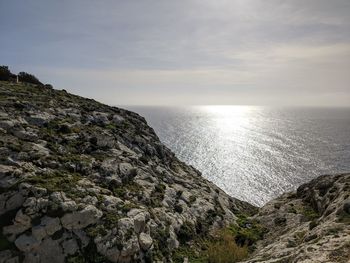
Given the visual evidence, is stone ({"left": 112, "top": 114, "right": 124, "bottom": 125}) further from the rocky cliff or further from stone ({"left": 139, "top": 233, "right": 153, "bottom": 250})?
stone ({"left": 139, "top": 233, "right": 153, "bottom": 250})

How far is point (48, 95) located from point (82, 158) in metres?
19.8

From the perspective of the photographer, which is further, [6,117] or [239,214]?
[239,214]

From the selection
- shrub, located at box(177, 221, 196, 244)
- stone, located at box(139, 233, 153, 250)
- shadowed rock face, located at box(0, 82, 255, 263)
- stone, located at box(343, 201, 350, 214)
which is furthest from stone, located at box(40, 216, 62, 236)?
stone, located at box(343, 201, 350, 214)

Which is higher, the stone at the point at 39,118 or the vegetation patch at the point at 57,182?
the stone at the point at 39,118

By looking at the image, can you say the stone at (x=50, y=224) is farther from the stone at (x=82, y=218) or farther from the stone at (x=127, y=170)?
the stone at (x=127, y=170)

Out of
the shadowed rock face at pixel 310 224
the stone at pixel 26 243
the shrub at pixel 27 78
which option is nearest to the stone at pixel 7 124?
the stone at pixel 26 243

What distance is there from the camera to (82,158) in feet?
115

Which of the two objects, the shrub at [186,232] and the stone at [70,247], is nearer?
the stone at [70,247]

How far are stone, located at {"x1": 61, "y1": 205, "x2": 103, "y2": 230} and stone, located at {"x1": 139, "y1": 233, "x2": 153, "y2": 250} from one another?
153 inches

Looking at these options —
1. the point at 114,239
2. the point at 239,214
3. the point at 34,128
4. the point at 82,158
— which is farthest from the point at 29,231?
the point at 239,214

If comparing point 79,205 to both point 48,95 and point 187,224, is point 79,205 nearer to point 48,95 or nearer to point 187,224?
point 187,224

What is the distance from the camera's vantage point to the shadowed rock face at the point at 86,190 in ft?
81.3

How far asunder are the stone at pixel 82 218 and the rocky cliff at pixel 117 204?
0.25 feet

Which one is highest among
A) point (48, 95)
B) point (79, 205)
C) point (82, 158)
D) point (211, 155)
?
point (48, 95)
